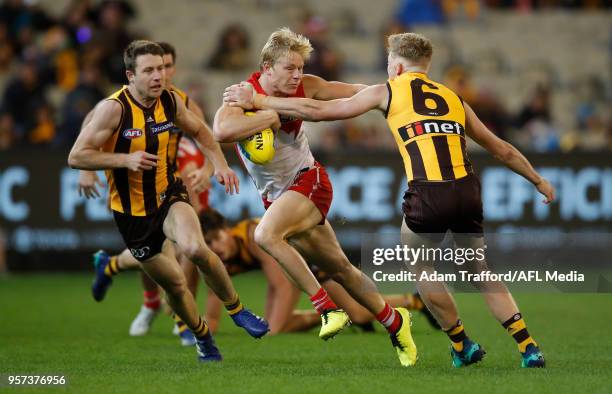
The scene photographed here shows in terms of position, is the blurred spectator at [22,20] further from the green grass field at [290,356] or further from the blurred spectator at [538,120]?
the blurred spectator at [538,120]

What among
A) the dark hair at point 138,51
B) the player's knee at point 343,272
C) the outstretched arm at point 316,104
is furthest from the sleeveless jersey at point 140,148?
the player's knee at point 343,272

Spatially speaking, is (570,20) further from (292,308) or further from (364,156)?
(292,308)

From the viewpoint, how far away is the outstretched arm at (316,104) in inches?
286

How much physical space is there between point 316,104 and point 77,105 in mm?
9171

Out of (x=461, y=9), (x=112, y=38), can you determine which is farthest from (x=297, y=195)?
(x=461, y=9)

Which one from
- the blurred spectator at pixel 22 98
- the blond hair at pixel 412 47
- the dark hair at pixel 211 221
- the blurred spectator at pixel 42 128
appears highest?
the blond hair at pixel 412 47

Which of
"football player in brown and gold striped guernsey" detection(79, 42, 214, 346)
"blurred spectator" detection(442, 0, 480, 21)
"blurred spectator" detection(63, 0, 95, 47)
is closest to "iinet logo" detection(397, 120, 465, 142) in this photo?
"football player in brown and gold striped guernsey" detection(79, 42, 214, 346)

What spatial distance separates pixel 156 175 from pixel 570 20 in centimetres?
1440

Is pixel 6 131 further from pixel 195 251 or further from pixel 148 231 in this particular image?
pixel 195 251

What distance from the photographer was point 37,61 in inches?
691

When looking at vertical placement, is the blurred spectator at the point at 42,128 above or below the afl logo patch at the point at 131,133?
below

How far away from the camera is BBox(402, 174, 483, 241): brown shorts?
7195 millimetres

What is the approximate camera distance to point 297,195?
7758 mm

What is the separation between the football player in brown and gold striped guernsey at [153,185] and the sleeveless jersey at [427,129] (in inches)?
49.3
